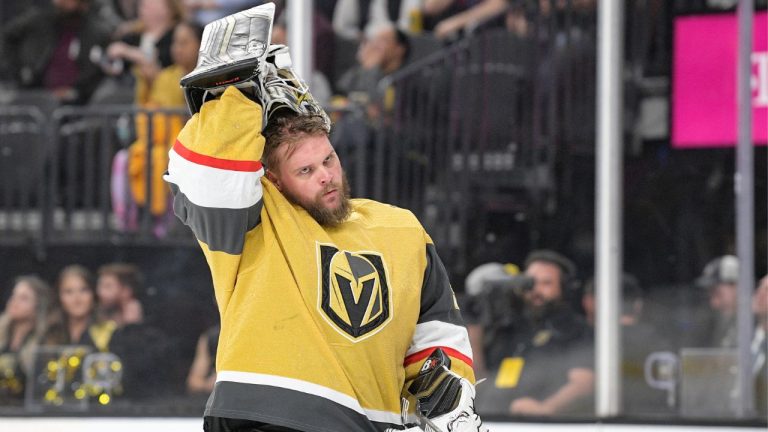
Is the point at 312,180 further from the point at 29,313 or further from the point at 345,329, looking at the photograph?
the point at 29,313

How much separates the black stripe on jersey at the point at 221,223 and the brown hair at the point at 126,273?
8.70 ft

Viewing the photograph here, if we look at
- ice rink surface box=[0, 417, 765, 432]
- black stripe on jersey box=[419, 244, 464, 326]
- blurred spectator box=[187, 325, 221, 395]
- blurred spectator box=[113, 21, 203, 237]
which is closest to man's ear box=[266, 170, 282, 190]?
black stripe on jersey box=[419, 244, 464, 326]

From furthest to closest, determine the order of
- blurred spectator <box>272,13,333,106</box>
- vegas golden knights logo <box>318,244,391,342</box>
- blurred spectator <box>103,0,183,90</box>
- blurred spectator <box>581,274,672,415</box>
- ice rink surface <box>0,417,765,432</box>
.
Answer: blurred spectator <box>103,0,183,90</box>
blurred spectator <box>272,13,333,106</box>
blurred spectator <box>581,274,672,415</box>
ice rink surface <box>0,417,765,432</box>
vegas golden knights logo <box>318,244,391,342</box>

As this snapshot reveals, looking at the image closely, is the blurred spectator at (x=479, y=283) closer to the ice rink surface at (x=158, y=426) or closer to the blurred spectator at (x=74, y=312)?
the ice rink surface at (x=158, y=426)

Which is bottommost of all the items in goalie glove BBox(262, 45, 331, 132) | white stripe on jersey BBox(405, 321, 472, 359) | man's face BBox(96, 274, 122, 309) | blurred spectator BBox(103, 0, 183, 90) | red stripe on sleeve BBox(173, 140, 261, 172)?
man's face BBox(96, 274, 122, 309)

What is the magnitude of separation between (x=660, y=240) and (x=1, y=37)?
2.41 m

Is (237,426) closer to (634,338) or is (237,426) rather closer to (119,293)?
(634,338)

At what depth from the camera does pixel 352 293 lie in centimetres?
214

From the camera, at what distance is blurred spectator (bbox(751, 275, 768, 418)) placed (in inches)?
163

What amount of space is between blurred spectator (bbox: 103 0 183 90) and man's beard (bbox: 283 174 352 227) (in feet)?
8.97

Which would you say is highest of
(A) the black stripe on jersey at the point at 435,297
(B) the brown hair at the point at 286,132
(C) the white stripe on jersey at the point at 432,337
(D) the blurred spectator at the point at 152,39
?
(D) the blurred spectator at the point at 152,39

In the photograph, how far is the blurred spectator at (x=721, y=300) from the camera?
4.21m

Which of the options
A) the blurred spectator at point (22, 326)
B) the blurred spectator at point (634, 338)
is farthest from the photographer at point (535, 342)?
the blurred spectator at point (22, 326)

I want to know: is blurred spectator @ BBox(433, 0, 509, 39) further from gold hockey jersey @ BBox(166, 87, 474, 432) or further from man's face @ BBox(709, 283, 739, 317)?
gold hockey jersey @ BBox(166, 87, 474, 432)
